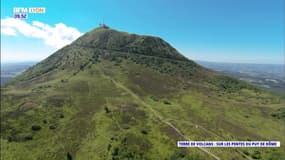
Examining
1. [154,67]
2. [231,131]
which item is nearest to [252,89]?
[154,67]

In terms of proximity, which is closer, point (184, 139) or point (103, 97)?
point (184, 139)

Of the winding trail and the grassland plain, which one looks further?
the grassland plain

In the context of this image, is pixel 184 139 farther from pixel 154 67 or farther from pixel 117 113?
pixel 154 67

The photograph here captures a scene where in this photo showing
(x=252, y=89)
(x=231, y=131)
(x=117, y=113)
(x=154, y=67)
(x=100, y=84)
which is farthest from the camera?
(x=154, y=67)

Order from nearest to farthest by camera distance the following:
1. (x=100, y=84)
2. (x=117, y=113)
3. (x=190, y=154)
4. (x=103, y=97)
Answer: (x=190, y=154) < (x=117, y=113) < (x=103, y=97) < (x=100, y=84)

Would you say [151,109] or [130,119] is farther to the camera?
[151,109]

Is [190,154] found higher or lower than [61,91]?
lower

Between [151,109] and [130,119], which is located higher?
[151,109]

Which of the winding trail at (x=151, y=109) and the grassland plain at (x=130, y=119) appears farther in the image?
the grassland plain at (x=130, y=119)
